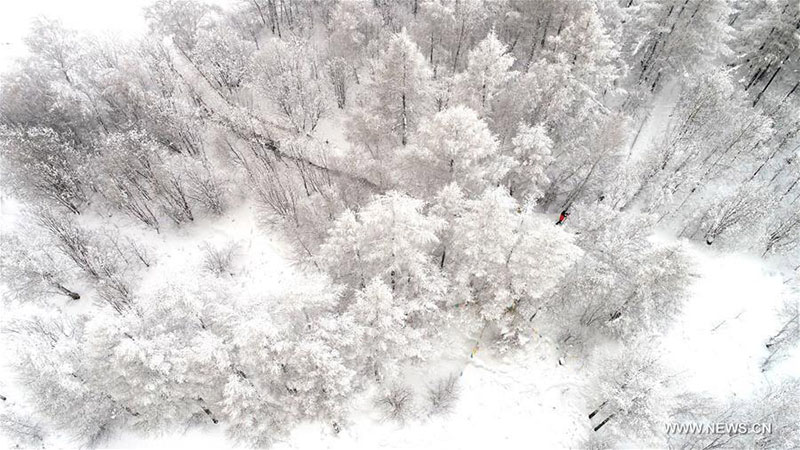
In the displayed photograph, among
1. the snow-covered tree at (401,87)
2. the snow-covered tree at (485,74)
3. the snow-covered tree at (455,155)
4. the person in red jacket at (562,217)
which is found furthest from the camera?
the person in red jacket at (562,217)

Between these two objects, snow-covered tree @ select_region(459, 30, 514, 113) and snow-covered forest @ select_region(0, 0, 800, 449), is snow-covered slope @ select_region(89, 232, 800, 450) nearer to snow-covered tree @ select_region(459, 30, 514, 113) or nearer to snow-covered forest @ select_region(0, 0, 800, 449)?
snow-covered forest @ select_region(0, 0, 800, 449)

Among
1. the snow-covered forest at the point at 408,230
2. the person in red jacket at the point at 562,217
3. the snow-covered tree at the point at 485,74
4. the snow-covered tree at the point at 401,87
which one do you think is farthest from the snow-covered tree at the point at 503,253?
the snow-covered tree at the point at 401,87

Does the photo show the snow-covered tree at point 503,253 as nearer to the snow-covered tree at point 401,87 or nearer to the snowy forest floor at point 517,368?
the snowy forest floor at point 517,368

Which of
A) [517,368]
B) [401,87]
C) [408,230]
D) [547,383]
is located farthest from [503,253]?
[401,87]

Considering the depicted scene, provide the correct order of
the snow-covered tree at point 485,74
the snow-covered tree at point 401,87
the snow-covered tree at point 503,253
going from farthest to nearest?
1. the snow-covered tree at point 401,87
2. the snow-covered tree at point 485,74
3. the snow-covered tree at point 503,253

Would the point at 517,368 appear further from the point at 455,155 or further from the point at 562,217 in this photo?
the point at 455,155

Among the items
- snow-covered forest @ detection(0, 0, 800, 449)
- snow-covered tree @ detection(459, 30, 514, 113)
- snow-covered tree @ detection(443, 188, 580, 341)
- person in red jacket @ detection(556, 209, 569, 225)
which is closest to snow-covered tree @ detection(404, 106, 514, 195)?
snow-covered forest @ detection(0, 0, 800, 449)

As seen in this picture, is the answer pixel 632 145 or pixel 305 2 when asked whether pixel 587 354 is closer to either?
pixel 632 145
